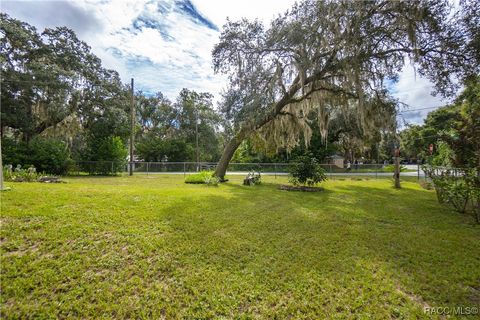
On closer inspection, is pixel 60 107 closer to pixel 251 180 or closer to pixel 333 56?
pixel 251 180

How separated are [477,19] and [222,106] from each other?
9294 millimetres

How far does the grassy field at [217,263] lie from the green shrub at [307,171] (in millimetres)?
4176

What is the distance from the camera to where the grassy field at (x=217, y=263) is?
2.28 metres

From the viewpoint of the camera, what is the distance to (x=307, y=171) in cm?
910

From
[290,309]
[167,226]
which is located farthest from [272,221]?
[290,309]

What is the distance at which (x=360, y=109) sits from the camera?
8766mm

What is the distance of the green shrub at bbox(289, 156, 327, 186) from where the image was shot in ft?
29.6

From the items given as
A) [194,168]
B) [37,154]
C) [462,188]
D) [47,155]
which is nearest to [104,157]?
[47,155]

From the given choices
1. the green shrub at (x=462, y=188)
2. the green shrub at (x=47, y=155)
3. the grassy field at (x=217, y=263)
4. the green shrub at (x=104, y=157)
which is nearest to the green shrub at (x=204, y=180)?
the grassy field at (x=217, y=263)

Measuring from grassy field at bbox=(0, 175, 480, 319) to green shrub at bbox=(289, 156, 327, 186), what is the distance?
4.18m

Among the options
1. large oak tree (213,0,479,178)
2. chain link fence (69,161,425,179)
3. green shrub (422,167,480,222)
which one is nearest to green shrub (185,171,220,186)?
large oak tree (213,0,479,178)

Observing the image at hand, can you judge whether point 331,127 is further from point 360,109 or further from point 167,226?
point 167,226

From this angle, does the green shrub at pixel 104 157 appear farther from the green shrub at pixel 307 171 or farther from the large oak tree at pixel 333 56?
the green shrub at pixel 307 171

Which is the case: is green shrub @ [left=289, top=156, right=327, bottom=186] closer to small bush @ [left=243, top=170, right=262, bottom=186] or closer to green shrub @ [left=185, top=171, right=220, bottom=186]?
small bush @ [left=243, top=170, right=262, bottom=186]
